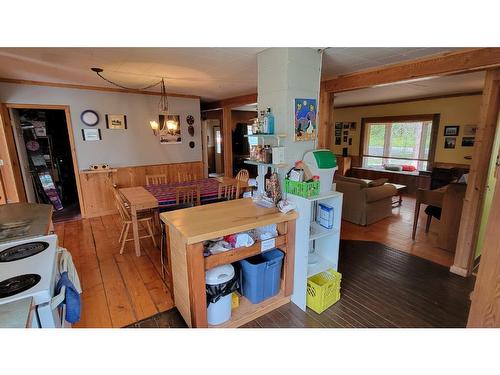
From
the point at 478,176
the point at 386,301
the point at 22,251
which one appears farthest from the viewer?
the point at 478,176

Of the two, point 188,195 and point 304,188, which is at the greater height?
point 304,188

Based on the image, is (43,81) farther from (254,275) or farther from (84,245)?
(254,275)

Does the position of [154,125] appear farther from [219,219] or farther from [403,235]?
[403,235]

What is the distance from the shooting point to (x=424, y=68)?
2559mm

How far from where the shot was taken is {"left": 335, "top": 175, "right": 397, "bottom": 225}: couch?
4.03 meters

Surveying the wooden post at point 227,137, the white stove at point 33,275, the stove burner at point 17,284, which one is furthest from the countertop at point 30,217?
the wooden post at point 227,137

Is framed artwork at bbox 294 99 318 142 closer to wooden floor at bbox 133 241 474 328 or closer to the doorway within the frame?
wooden floor at bbox 133 241 474 328

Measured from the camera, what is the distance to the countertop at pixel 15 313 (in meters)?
0.87

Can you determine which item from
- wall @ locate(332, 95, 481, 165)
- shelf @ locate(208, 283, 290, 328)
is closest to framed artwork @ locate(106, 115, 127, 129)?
shelf @ locate(208, 283, 290, 328)

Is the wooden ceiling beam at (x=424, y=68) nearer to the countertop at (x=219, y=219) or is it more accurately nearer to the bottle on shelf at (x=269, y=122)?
the bottle on shelf at (x=269, y=122)

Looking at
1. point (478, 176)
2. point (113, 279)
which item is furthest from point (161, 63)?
point (478, 176)

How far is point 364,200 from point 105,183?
472cm

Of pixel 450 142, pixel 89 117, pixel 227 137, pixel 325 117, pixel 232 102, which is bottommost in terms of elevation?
pixel 450 142
